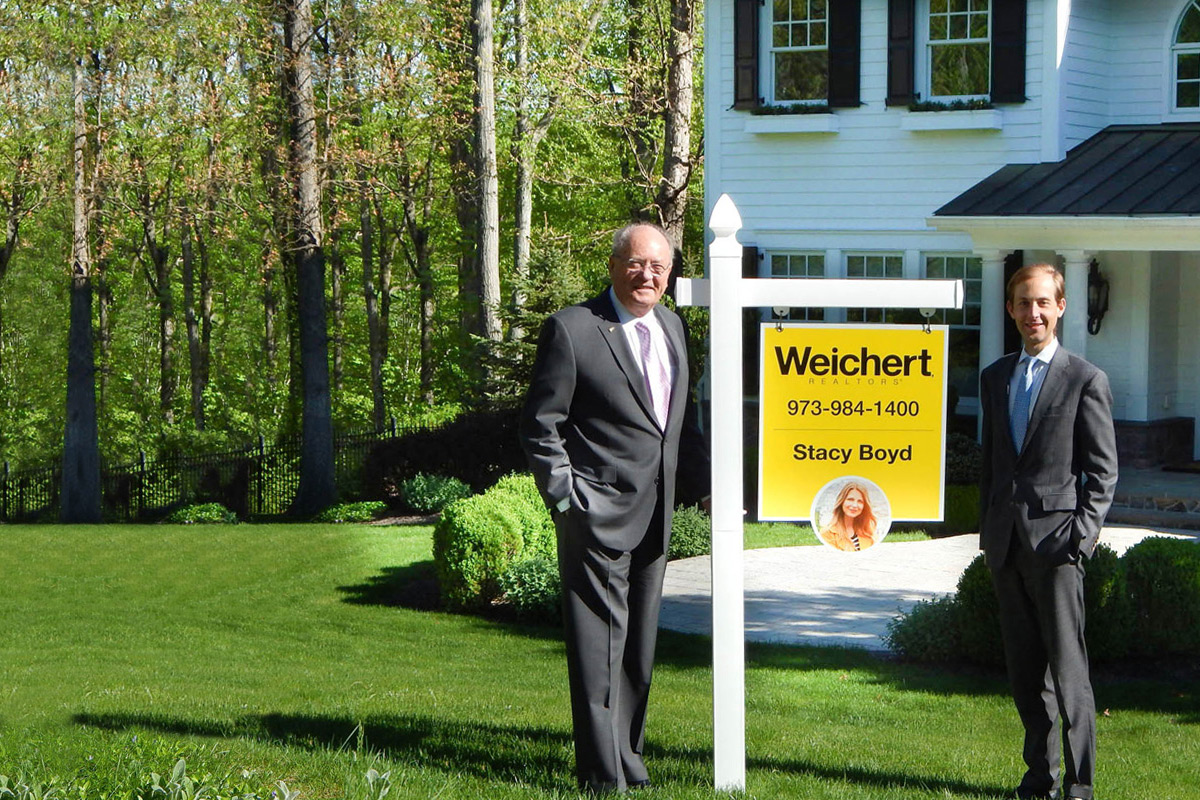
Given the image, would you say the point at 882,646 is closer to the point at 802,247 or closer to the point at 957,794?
the point at 957,794

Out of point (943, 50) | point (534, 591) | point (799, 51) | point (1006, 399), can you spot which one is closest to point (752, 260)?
point (799, 51)

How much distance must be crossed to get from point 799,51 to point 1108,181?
14.2ft

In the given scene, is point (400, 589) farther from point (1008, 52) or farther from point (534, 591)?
point (1008, 52)

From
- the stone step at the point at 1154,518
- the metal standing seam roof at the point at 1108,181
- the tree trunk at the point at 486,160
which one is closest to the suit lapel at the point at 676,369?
the stone step at the point at 1154,518

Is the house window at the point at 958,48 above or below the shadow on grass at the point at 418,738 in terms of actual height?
above

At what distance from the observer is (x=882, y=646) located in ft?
31.2

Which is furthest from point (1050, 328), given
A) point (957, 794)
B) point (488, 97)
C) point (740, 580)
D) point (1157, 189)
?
point (488, 97)

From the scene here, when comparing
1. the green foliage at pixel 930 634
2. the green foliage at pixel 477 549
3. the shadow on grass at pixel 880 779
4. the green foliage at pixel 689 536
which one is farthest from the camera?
the green foliage at pixel 689 536

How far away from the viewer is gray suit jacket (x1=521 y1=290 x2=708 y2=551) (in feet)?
16.0

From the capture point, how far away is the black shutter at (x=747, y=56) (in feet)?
58.9

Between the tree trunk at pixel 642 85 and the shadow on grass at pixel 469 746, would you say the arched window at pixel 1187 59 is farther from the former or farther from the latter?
the shadow on grass at pixel 469 746

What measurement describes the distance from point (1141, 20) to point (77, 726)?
596 inches

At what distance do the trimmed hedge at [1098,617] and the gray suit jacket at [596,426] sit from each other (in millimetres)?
4153

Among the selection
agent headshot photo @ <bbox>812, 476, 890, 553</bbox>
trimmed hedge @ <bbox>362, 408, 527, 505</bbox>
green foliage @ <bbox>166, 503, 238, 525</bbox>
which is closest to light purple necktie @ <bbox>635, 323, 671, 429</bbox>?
agent headshot photo @ <bbox>812, 476, 890, 553</bbox>
